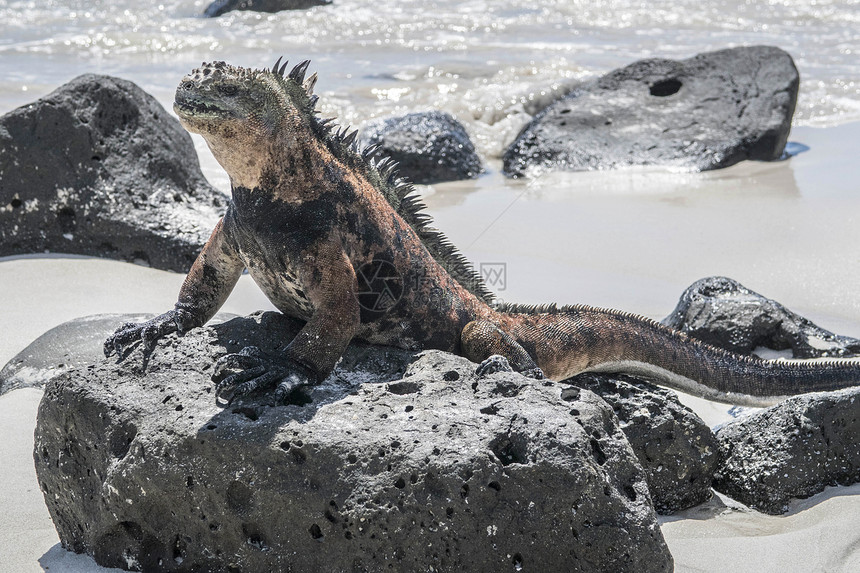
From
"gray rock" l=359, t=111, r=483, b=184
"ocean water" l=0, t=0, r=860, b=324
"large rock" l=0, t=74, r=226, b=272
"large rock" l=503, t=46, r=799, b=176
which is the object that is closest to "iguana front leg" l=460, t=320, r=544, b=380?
"ocean water" l=0, t=0, r=860, b=324

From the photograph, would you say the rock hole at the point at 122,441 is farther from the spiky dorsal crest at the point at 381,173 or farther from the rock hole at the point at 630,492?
the rock hole at the point at 630,492

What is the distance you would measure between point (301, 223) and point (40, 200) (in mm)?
4365

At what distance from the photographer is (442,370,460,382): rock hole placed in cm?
337

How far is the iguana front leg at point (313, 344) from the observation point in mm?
3258

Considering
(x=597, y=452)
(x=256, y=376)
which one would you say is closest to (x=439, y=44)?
(x=256, y=376)

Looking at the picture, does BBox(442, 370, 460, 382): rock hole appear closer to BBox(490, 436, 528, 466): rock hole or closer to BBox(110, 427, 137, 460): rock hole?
BBox(490, 436, 528, 466): rock hole

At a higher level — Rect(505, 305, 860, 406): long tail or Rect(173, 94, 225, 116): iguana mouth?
Rect(173, 94, 225, 116): iguana mouth

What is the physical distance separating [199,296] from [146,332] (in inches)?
13.9

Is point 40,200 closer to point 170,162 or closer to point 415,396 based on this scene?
point 170,162

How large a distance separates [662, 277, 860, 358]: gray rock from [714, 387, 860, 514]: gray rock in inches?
62.3

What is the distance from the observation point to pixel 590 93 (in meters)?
12.0

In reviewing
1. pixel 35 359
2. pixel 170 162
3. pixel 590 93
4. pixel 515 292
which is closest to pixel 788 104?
pixel 590 93

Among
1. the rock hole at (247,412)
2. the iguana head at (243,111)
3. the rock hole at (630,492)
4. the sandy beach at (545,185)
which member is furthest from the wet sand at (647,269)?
the iguana head at (243,111)
